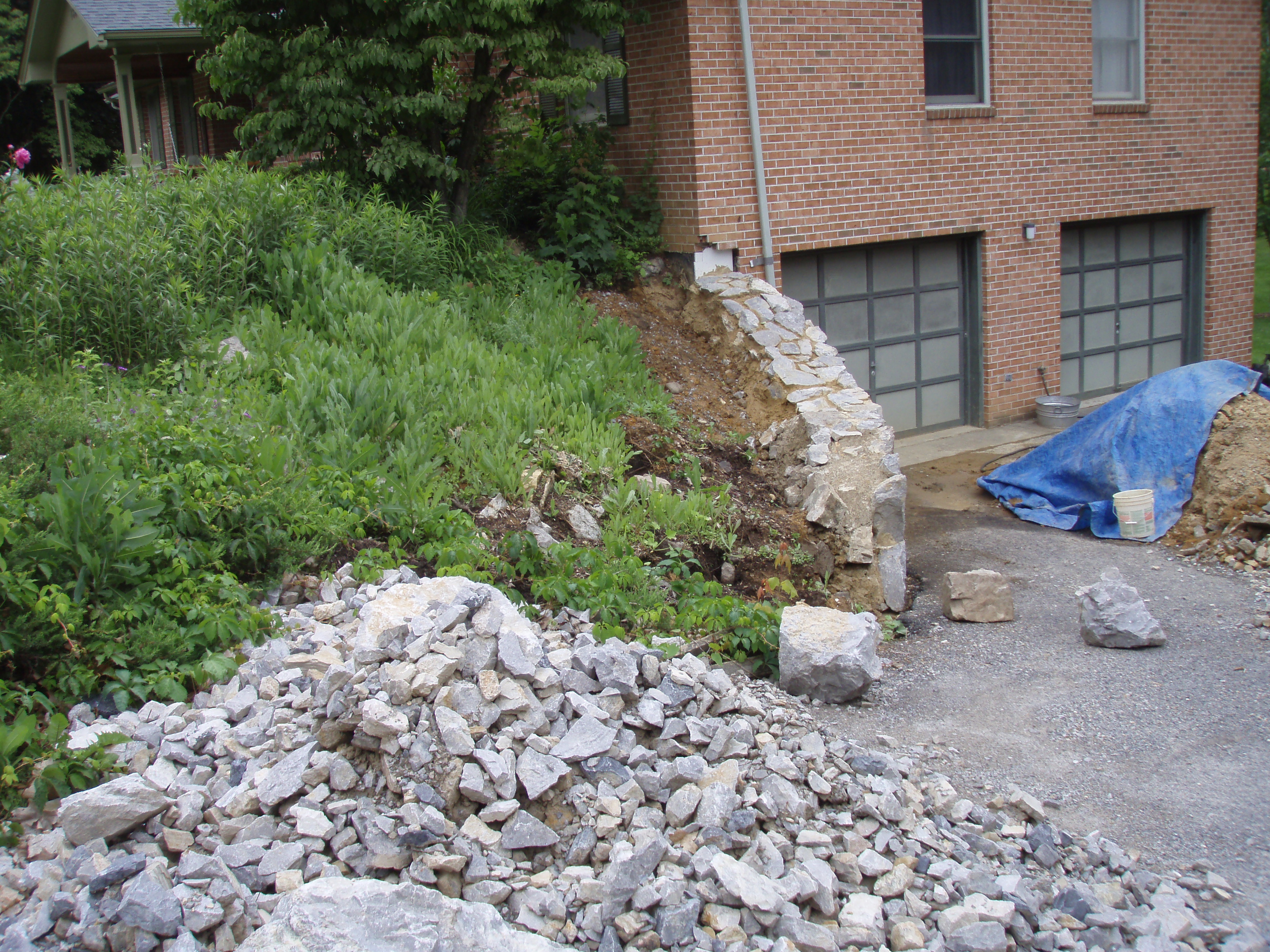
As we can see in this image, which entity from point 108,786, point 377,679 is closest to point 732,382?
point 377,679

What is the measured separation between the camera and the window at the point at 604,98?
10.1 meters

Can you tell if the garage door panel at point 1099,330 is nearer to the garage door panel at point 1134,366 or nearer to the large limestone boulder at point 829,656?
the garage door panel at point 1134,366

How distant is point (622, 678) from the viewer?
4043 mm

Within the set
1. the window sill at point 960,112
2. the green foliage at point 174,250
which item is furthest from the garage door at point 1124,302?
the green foliage at point 174,250

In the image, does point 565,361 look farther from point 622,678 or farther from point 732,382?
point 622,678

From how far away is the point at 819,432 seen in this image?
7.41 m

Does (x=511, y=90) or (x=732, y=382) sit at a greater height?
(x=511, y=90)

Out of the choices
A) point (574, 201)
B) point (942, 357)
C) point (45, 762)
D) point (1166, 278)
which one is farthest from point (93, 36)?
point (1166, 278)

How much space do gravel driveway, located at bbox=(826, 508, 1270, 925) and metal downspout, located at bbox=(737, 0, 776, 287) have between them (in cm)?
383

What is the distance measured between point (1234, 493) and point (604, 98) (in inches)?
276

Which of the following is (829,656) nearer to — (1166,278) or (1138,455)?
(1138,455)

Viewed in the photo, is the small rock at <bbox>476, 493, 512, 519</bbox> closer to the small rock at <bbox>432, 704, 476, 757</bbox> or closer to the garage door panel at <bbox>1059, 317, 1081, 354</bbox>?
the small rock at <bbox>432, 704, 476, 757</bbox>

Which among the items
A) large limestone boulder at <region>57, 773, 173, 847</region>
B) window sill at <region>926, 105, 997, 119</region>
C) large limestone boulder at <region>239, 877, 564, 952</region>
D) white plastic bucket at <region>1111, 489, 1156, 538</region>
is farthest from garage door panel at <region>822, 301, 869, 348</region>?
large limestone boulder at <region>57, 773, 173, 847</region>

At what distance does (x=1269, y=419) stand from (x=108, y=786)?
8.27 m
